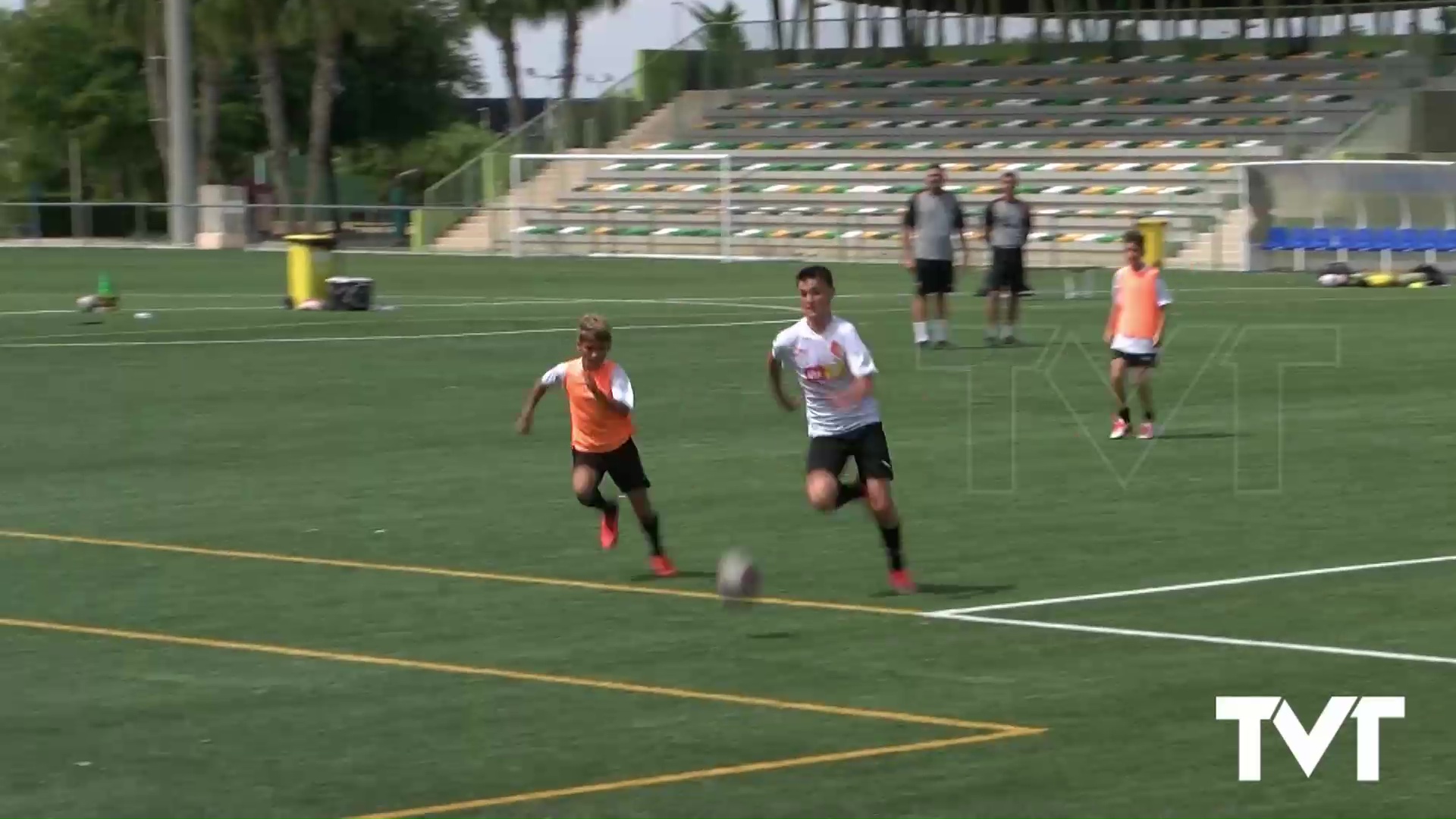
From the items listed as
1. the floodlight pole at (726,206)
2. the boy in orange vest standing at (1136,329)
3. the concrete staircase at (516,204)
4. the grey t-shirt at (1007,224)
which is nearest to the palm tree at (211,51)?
the concrete staircase at (516,204)

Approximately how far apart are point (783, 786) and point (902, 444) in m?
10.4

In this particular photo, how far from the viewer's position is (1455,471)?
16797 mm

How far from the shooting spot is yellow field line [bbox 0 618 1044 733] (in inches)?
371

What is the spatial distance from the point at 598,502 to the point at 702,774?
4.71m

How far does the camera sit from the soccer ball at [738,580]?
11492 mm

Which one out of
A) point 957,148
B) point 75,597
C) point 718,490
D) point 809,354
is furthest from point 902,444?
point 957,148

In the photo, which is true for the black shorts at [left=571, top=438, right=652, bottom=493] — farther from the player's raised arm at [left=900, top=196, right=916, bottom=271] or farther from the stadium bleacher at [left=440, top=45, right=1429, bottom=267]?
the stadium bleacher at [left=440, top=45, right=1429, bottom=267]

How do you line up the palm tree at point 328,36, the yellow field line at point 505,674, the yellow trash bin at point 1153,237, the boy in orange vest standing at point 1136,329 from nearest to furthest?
the yellow field line at point 505,674 < the boy in orange vest standing at point 1136,329 < the yellow trash bin at point 1153,237 < the palm tree at point 328,36

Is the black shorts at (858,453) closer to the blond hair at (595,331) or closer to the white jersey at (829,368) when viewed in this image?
the white jersey at (829,368)

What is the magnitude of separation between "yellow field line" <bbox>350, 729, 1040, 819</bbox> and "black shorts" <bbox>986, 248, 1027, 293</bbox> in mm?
18754

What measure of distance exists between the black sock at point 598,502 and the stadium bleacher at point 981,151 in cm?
3489

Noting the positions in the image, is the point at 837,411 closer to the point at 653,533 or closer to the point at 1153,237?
the point at 653,533

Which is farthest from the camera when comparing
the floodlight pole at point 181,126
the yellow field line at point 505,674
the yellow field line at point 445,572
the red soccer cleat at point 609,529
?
the floodlight pole at point 181,126

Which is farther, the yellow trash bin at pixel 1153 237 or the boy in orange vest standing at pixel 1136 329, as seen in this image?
the yellow trash bin at pixel 1153 237
